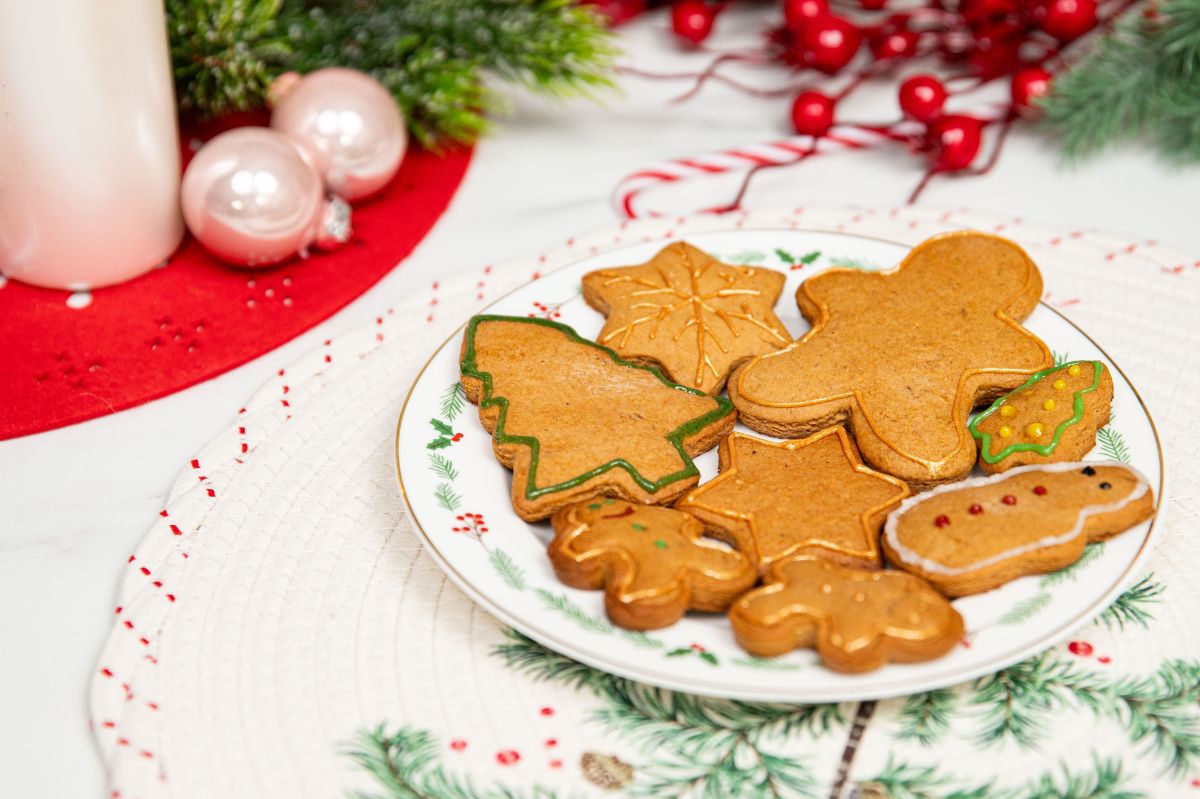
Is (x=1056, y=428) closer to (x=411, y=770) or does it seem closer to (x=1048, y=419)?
(x=1048, y=419)

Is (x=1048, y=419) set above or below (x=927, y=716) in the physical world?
above

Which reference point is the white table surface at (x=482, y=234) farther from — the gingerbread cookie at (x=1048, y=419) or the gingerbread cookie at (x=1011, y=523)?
the gingerbread cookie at (x=1011, y=523)

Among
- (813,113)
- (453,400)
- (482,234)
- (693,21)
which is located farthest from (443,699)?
(693,21)

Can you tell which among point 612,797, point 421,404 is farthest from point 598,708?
point 421,404

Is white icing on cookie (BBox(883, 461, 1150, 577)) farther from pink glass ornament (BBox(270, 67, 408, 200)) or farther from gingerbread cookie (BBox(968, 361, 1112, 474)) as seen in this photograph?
pink glass ornament (BBox(270, 67, 408, 200))

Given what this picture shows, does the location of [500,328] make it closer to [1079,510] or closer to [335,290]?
[335,290]

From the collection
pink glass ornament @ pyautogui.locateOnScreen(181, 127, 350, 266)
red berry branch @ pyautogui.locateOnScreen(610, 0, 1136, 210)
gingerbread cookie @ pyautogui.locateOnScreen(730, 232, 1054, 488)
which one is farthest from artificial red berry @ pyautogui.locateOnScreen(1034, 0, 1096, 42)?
pink glass ornament @ pyautogui.locateOnScreen(181, 127, 350, 266)
